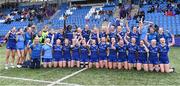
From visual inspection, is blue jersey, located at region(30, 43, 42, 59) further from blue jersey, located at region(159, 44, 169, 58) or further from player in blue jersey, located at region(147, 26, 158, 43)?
blue jersey, located at region(159, 44, 169, 58)

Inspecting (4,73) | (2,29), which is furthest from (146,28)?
(2,29)

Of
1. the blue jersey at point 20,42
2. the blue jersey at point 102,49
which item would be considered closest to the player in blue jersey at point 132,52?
the blue jersey at point 102,49

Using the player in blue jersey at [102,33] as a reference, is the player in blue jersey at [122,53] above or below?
below

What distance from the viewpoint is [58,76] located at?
11.1m

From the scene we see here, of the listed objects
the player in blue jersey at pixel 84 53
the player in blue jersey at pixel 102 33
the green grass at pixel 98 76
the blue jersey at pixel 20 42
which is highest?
the player in blue jersey at pixel 102 33

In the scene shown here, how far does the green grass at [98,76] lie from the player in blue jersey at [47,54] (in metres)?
0.41

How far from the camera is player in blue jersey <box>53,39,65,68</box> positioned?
12634 mm

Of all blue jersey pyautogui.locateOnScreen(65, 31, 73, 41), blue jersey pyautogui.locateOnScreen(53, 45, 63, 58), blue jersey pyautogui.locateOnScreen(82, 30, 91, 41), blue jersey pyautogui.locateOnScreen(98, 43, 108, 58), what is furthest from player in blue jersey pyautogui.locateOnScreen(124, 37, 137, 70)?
blue jersey pyautogui.locateOnScreen(65, 31, 73, 41)

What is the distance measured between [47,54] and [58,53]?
430 mm

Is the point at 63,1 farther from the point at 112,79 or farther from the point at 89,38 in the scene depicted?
the point at 112,79

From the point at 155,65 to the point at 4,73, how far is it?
546 centimetres

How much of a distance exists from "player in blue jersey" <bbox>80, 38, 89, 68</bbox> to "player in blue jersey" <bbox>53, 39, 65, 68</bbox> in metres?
0.79

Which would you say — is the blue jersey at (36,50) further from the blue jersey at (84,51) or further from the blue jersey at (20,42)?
the blue jersey at (84,51)

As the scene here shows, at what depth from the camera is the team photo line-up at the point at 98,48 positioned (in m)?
11.4
